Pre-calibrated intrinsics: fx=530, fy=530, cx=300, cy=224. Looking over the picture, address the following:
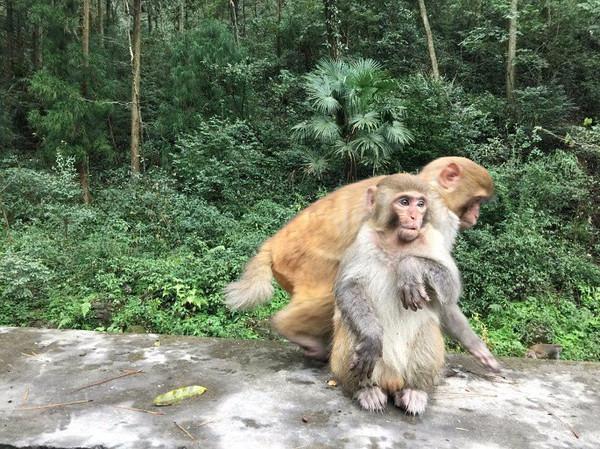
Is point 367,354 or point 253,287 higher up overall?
point 253,287

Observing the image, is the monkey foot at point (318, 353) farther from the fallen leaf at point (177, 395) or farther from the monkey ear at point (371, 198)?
the monkey ear at point (371, 198)

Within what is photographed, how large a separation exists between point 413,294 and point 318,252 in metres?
0.84

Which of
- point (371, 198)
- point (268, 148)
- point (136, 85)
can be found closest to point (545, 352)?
point (371, 198)

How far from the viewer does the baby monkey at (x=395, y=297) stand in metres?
2.47

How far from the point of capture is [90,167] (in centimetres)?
1527

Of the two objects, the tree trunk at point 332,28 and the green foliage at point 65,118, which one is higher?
the tree trunk at point 332,28

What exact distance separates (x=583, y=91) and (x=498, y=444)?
15.2m

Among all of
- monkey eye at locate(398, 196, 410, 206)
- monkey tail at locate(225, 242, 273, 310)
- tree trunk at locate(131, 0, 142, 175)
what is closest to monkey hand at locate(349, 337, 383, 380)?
monkey eye at locate(398, 196, 410, 206)

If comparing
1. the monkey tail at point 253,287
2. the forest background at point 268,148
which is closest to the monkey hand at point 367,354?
the monkey tail at point 253,287

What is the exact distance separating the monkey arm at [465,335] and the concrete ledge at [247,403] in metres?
0.19

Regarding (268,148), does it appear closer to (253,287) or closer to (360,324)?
(253,287)

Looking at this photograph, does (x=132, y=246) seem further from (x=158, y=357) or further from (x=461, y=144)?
(x=461, y=144)

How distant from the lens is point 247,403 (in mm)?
2543

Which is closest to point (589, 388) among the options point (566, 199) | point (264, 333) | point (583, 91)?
point (264, 333)
